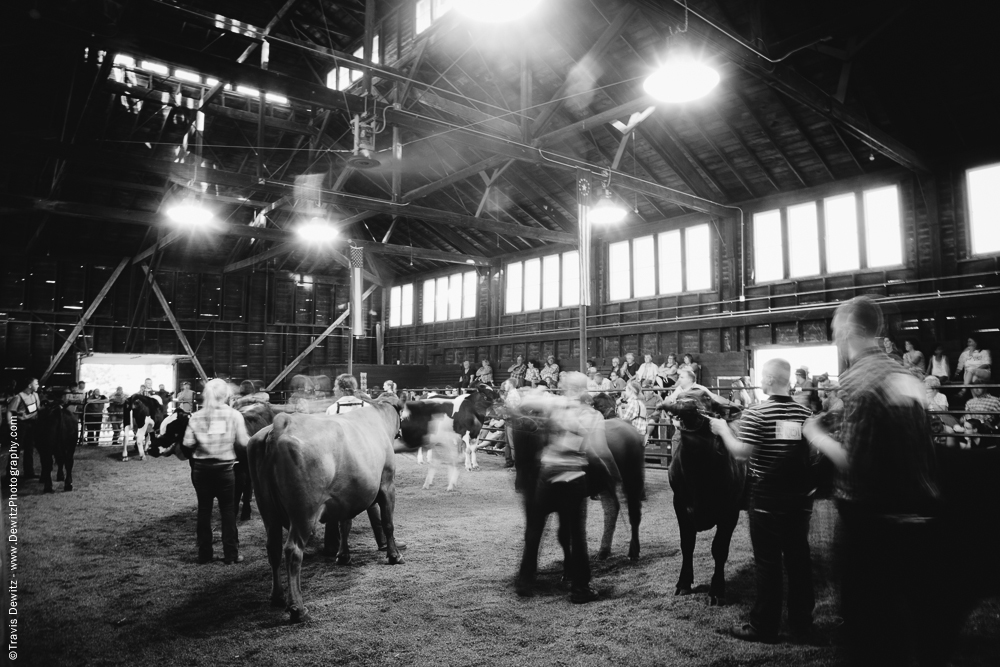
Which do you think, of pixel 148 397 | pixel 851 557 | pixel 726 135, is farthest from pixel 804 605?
pixel 148 397

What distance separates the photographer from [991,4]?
34.9 ft

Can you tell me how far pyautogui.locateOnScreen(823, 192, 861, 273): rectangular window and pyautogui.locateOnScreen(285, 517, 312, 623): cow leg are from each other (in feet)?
51.5

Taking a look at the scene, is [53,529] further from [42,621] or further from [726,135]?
[726,135]

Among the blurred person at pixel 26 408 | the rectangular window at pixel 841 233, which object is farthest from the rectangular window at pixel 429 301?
the blurred person at pixel 26 408

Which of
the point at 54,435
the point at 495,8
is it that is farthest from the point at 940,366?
the point at 54,435

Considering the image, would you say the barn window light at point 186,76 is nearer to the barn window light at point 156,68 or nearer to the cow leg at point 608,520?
the barn window light at point 156,68

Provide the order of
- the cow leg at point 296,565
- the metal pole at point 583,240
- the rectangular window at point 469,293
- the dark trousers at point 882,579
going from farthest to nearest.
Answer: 1. the rectangular window at point 469,293
2. the metal pole at point 583,240
3. the cow leg at point 296,565
4. the dark trousers at point 882,579

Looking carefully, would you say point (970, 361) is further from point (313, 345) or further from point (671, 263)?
point (313, 345)

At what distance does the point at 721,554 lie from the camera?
461cm

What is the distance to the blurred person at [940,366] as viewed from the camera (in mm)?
12156

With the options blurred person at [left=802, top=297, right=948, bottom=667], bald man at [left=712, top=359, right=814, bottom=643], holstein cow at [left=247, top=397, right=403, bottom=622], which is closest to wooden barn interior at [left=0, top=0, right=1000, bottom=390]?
bald man at [left=712, top=359, right=814, bottom=643]

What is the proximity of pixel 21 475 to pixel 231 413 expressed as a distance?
913 centimetres

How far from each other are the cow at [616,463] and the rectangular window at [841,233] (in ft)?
39.6

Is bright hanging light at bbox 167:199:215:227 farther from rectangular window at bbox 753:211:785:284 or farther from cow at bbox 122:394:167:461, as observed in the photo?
rectangular window at bbox 753:211:785:284
